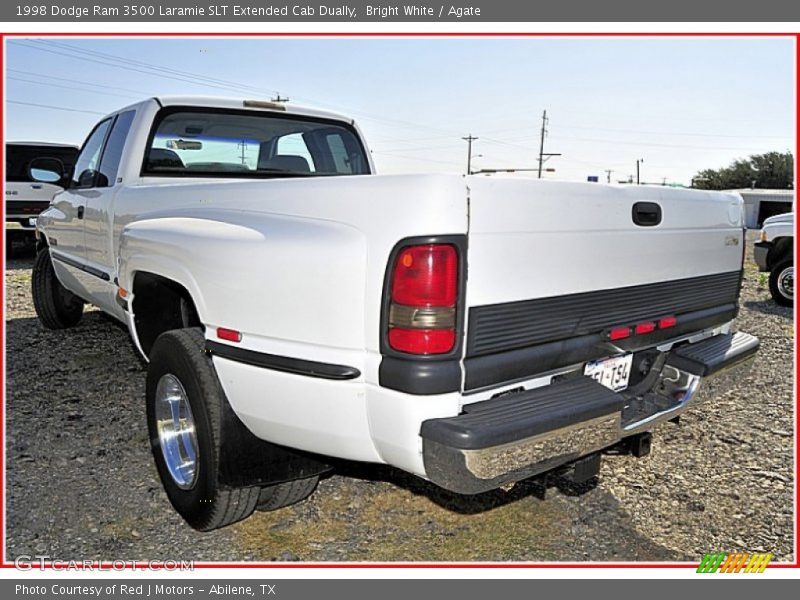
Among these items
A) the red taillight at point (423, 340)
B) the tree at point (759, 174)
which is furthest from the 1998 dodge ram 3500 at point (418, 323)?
the tree at point (759, 174)

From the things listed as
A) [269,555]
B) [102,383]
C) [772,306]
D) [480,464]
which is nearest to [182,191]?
[269,555]

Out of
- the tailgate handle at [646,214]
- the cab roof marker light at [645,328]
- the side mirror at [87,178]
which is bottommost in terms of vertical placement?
the cab roof marker light at [645,328]

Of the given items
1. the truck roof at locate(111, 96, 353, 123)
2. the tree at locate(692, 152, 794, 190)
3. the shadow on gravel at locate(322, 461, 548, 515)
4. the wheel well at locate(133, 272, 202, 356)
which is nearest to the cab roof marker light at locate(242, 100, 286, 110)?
the truck roof at locate(111, 96, 353, 123)

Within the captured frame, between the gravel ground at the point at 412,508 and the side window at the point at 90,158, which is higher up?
the side window at the point at 90,158

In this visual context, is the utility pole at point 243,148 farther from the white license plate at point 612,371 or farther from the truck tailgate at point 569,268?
the white license plate at point 612,371

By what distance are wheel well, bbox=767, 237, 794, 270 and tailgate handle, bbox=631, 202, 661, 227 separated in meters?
7.78

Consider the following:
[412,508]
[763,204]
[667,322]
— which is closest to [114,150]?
[412,508]

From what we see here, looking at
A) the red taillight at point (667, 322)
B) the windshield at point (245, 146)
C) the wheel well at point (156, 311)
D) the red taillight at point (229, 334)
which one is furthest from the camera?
the windshield at point (245, 146)

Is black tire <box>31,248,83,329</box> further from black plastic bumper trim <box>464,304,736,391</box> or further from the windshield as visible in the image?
black plastic bumper trim <box>464,304,736,391</box>

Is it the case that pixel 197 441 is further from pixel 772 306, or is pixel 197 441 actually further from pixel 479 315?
pixel 772 306

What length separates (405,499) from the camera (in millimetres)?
3445

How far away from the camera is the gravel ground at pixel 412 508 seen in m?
3.00

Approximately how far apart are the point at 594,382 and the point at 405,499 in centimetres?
123

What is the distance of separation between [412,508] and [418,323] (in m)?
1.42
